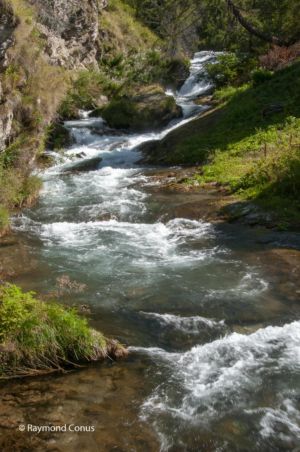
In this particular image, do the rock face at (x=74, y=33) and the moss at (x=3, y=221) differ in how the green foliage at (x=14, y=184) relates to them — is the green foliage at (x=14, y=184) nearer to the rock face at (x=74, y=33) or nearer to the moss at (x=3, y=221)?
the moss at (x=3, y=221)

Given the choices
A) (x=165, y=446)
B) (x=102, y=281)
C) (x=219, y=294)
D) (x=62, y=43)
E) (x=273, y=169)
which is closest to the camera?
(x=165, y=446)

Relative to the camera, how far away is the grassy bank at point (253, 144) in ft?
39.1

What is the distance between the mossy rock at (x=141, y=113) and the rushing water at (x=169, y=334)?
12.4m

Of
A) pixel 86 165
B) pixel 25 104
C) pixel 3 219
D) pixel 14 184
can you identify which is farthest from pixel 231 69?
pixel 3 219

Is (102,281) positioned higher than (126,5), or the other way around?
(126,5)

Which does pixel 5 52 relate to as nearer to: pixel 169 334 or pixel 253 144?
pixel 169 334

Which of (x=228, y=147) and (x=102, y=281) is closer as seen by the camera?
(x=102, y=281)

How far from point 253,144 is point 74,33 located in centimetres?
2281

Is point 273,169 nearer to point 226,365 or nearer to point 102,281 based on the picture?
point 102,281

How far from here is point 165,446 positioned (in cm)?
456

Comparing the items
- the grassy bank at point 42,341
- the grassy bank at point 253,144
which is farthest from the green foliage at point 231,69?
the grassy bank at point 42,341

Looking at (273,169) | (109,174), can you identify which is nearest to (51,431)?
(273,169)

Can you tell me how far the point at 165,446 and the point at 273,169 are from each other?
9.22 m

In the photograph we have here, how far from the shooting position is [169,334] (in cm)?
655
